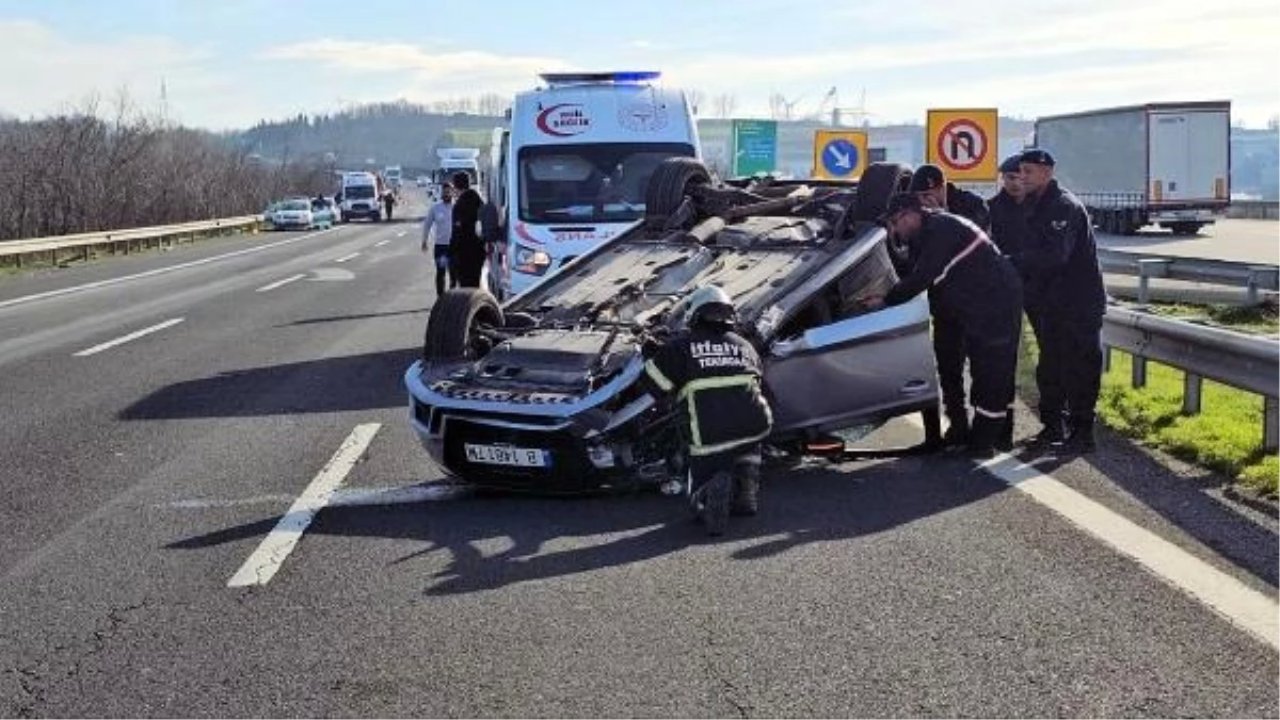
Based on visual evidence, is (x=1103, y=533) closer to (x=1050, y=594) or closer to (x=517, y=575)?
(x=1050, y=594)

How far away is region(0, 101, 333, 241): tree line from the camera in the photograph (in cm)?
4228

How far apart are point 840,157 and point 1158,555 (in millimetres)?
16418

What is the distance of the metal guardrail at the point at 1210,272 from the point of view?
48.4 ft

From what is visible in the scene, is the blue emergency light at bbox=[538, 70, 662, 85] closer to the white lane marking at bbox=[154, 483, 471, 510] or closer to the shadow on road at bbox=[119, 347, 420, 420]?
the shadow on road at bbox=[119, 347, 420, 420]

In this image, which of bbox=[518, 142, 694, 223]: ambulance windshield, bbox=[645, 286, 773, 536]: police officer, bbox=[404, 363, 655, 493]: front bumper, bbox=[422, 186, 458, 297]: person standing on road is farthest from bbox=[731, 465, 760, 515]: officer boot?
bbox=[422, 186, 458, 297]: person standing on road

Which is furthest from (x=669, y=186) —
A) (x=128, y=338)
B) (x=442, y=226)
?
(x=128, y=338)

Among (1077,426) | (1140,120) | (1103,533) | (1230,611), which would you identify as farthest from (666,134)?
(1140,120)

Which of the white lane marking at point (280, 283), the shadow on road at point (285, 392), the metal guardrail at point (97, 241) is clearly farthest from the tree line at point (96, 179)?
the shadow on road at point (285, 392)

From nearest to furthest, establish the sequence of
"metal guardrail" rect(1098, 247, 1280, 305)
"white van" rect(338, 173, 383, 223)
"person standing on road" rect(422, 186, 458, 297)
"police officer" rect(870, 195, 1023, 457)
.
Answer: "police officer" rect(870, 195, 1023, 457), "metal guardrail" rect(1098, 247, 1280, 305), "person standing on road" rect(422, 186, 458, 297), "white van" rect(338, 173, 383, 223)

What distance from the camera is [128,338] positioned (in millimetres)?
15320

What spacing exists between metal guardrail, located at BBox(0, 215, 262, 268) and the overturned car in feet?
81.7

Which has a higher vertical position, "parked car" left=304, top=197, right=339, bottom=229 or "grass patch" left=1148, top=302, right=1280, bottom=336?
"parked car" left=304, top=197, right=339, bottom=229

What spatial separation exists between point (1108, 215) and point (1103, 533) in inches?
1554

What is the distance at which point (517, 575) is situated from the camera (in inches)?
221
